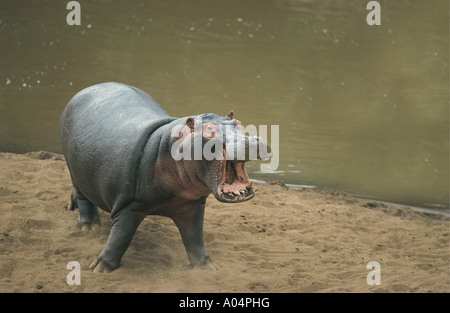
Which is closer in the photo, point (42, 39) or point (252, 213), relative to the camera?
point (252, 213)

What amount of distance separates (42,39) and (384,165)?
638 cm

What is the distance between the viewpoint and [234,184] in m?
3.58

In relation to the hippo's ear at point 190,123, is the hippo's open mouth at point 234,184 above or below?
below

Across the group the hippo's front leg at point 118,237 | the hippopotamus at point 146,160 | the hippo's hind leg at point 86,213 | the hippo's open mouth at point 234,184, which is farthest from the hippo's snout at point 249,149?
the hippo's hind leg at point 86,213

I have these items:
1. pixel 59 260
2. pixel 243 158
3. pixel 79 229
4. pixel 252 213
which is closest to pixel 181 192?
pixel 243 158

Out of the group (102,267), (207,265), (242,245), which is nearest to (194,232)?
(207,265)

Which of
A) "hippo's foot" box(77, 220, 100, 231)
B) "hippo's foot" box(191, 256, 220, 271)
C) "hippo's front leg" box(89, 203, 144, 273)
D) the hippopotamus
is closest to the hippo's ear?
the hippopotamus

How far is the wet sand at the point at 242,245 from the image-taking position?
14.1 feet

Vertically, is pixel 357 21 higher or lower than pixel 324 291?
higher

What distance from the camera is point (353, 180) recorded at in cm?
800

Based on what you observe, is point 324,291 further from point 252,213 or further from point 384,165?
point 384,165

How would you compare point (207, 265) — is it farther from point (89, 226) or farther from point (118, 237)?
point (89, 226)

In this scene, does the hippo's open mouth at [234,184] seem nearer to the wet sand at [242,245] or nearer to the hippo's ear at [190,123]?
the hippo's ear at [190,123]

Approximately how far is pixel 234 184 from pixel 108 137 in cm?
122
